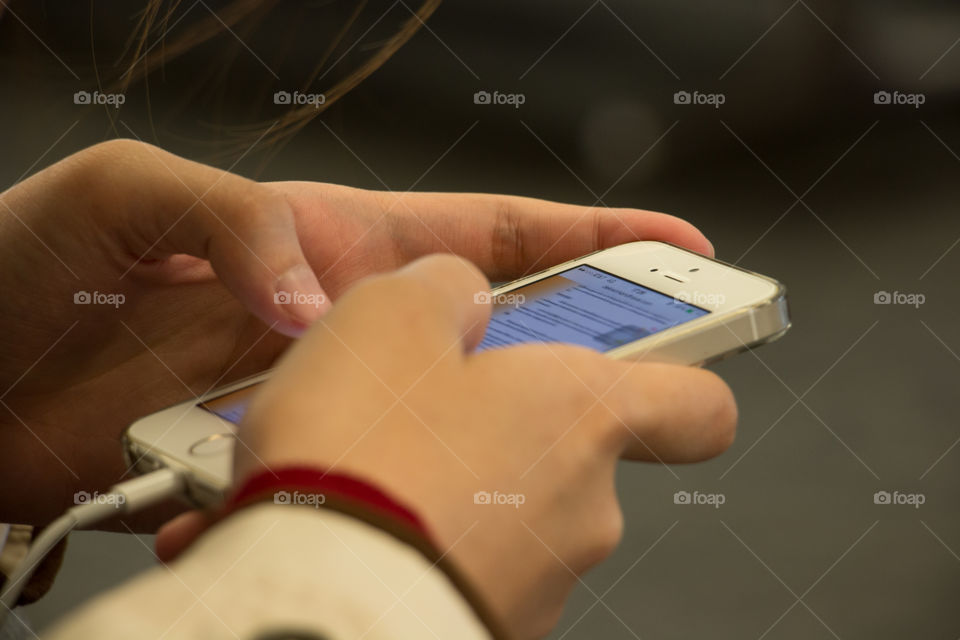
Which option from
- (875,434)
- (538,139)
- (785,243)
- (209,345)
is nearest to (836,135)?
(785,243)

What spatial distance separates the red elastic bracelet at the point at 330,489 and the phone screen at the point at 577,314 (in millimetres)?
222

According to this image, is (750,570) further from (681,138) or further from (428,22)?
(428,22)

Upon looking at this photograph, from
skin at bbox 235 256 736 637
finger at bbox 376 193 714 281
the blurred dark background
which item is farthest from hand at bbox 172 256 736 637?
the blurred dark background

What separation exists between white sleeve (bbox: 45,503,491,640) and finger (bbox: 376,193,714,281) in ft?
1.43

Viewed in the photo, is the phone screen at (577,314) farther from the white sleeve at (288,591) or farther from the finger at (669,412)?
the white sleeve at (288,591)

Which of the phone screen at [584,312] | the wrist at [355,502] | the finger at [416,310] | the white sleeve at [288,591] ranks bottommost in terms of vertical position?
the white sleeve at [288,591]

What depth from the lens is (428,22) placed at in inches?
53.2

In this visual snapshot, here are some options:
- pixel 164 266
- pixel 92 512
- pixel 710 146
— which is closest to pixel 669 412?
pixel 92 512

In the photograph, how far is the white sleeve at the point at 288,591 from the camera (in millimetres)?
250

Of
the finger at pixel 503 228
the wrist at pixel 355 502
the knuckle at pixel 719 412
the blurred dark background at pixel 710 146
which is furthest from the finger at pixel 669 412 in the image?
the blurred dark background at pixel 710 146

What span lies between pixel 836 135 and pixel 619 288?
2.79ft

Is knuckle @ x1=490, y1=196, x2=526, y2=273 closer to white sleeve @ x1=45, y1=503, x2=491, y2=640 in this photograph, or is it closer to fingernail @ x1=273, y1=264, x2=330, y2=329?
fingernail @ x1=273, y1=264, x2=330, y2=329

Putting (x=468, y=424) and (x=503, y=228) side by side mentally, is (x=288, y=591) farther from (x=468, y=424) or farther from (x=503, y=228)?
(x=503, y=228)

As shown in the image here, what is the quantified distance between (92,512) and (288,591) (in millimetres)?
167
